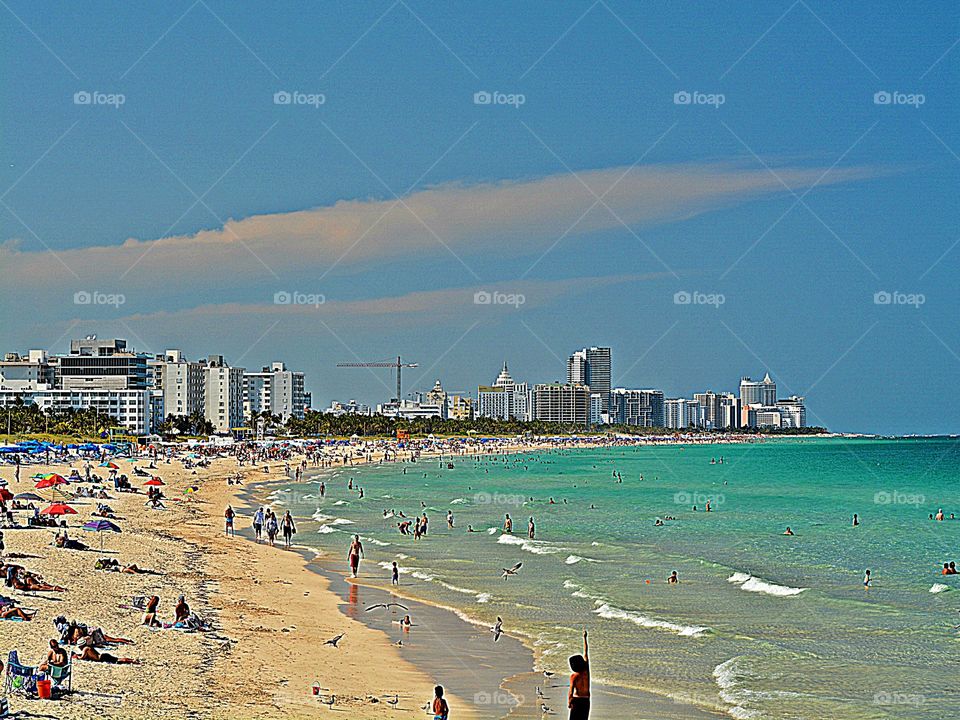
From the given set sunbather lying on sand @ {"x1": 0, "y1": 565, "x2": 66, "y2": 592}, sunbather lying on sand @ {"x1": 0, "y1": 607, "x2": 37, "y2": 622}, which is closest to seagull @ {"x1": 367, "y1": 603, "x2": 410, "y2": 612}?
sunbather lying on sand @ {"x1": 0, "y1": 565, "x2": 66, "y2": 592}

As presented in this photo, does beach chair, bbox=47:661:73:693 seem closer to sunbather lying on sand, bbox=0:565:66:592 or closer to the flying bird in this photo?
the flying bird

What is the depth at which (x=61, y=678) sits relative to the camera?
13750 mm

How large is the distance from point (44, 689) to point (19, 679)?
1.34ft

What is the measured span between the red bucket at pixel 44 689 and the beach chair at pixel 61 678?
0.17 metres

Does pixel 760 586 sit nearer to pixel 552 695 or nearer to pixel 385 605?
pixel 385 605

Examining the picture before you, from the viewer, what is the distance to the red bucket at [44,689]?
13273 millimetres

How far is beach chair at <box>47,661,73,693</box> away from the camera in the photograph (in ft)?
44.7

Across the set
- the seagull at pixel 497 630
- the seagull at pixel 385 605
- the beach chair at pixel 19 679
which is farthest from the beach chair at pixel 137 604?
the beach chair at pixel 19 679

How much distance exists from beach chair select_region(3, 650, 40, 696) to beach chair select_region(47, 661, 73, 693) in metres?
0.19

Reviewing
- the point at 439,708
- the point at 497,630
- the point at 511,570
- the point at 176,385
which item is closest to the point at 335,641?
the point at 497,630

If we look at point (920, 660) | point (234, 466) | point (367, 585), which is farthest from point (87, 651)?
point (234, 466)

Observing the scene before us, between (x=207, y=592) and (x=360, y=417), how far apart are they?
156018 millimetres

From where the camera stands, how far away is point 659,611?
79.6 ft

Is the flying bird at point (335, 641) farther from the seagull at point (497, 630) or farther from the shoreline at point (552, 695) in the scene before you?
the seagull at point (497, 630)
